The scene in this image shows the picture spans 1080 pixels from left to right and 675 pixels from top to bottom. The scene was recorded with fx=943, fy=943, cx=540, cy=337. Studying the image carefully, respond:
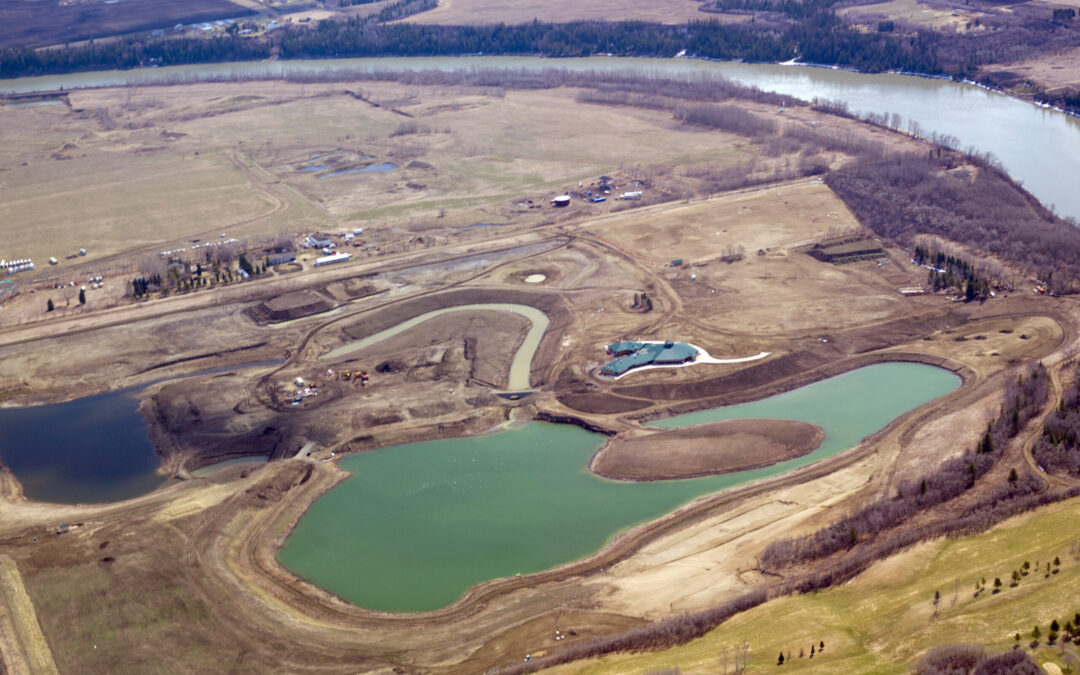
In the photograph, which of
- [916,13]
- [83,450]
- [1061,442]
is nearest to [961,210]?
[1061,442]

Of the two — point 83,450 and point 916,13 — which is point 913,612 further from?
point 916,13

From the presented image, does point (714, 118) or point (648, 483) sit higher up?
point (714, 118)

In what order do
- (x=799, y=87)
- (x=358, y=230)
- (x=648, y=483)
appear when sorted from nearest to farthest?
(x=648, y=483) → (x=358, y=230) → (x=799, y=87)

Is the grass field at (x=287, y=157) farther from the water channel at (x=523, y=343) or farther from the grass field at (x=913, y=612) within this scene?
the grass field at (x=913, y=612)

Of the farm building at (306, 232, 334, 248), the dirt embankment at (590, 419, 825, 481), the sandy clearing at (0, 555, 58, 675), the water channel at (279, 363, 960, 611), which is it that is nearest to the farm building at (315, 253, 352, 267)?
the farm building at (306, 232, 334, 248)

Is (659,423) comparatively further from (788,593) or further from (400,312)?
(400,312)

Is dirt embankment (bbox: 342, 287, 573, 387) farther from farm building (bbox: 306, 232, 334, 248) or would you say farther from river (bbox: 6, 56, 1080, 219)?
river (bbox: 6, 56, 1080, 219)

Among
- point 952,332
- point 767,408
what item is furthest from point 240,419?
point 952,332
